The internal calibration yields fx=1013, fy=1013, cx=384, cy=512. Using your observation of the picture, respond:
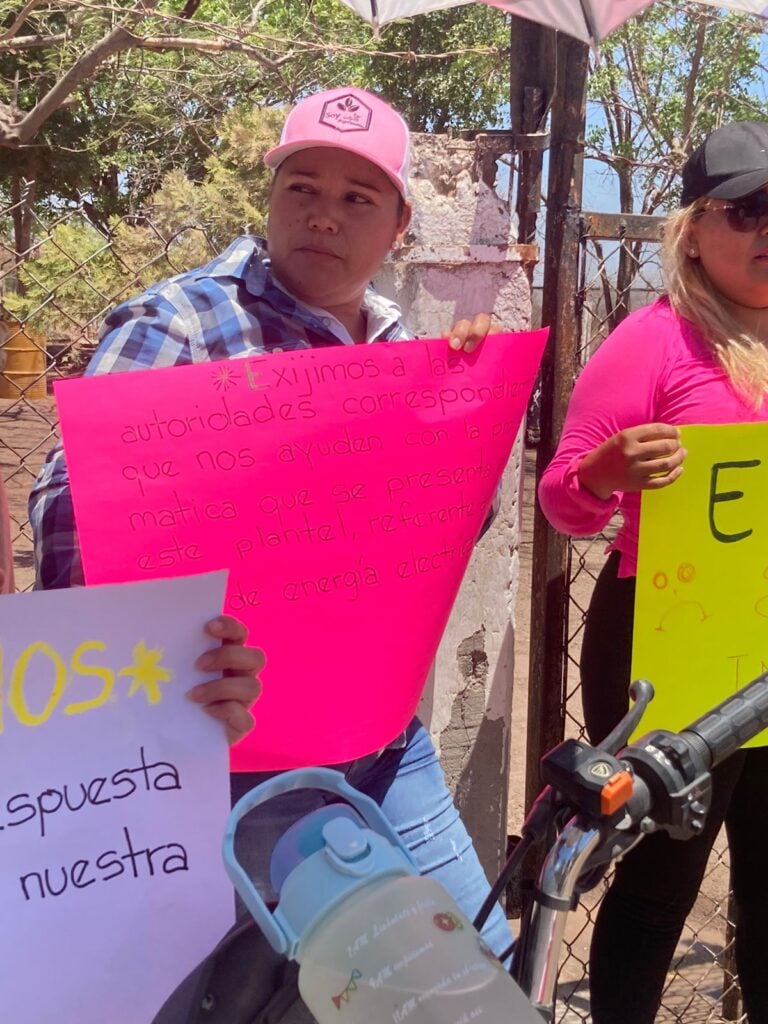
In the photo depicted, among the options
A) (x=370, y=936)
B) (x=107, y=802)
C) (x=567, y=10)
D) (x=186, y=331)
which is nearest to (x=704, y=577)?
(x=186, y=331)

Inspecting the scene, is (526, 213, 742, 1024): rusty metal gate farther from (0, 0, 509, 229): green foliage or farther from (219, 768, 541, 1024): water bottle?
(0, 0, 509, 229): green foliage

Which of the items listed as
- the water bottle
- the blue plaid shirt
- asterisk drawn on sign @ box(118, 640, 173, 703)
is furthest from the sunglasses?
the water bottle

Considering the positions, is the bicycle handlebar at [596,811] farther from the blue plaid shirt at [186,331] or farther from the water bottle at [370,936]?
the blue plaid shirt at [186,331]

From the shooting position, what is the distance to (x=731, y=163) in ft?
6.33

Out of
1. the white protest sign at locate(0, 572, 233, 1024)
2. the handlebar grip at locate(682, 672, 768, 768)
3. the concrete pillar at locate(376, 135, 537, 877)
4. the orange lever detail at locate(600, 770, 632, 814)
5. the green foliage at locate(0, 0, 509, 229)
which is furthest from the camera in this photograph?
the green foliage at locate(0, 0, 509, 229)

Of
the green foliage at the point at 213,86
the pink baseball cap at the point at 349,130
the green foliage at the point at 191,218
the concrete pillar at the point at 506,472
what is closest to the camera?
the pink baseball cap at the point at 349,130

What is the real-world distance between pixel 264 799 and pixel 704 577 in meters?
1.26

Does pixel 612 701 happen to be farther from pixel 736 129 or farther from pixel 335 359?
pixel 736 129

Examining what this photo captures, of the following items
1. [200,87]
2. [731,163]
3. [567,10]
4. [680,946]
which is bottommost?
[680,946]

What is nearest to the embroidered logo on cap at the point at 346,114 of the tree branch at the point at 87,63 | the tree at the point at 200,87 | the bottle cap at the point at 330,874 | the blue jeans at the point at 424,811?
the blue jeans at the point at 424,811

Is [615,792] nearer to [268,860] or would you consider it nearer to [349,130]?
[268,860]

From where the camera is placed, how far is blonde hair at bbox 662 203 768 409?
6.43 ft

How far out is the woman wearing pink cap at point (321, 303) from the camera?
1550mm

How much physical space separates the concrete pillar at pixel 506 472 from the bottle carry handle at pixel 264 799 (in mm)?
1605
